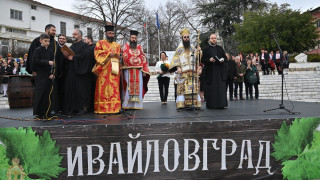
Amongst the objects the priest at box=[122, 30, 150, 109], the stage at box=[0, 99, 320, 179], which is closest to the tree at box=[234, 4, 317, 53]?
the priest at box=[122, 30, 150, 109]

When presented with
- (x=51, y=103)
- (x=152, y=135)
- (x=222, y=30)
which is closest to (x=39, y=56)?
(x=51, y=103)

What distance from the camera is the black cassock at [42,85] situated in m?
4.95

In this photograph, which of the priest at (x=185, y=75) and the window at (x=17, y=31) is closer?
the priest at (x=185, y=75)

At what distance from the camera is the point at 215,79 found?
631 centimetres

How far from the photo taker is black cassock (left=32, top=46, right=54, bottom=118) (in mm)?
4945

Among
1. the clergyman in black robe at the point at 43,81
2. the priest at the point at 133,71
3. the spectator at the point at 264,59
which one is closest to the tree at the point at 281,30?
the spectator at the point at 264,59

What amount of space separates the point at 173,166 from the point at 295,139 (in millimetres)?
2219

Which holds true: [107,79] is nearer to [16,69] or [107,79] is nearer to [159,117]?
[159,117]

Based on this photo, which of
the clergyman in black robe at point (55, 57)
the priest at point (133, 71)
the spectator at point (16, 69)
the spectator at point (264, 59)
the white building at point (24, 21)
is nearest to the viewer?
the clergyman in black robe at point (55, 57)

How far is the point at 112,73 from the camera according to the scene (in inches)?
219

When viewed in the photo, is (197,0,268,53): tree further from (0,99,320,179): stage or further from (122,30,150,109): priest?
(0,99,320,179): stage

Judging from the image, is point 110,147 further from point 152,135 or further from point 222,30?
point 222,30

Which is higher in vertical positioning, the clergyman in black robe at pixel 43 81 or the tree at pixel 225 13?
the tree at pixel 225 13

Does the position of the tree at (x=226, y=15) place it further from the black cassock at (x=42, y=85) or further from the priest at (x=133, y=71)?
the black cassock at (x=42, y=85)
